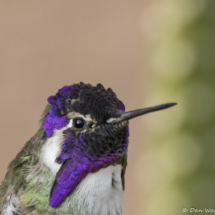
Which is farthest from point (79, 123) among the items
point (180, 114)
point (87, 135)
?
point (180, 114)

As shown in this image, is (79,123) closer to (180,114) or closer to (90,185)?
(90,185)

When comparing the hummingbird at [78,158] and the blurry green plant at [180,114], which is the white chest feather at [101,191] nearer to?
the hummingbird at [78,158]

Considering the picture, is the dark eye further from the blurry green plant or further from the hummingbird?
the blurry green plant

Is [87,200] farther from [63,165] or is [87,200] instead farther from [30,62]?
[30,62]

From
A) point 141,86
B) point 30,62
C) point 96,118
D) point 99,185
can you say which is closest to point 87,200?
point 99,185

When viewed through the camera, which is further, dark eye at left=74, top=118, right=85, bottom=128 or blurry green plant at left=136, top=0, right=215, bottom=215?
blurry green plant at left=136, top=0, right=215, bottom=215

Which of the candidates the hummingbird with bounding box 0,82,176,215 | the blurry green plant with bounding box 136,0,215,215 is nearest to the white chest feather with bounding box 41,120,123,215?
the hummingbird with bounding box 0,82,176,215
